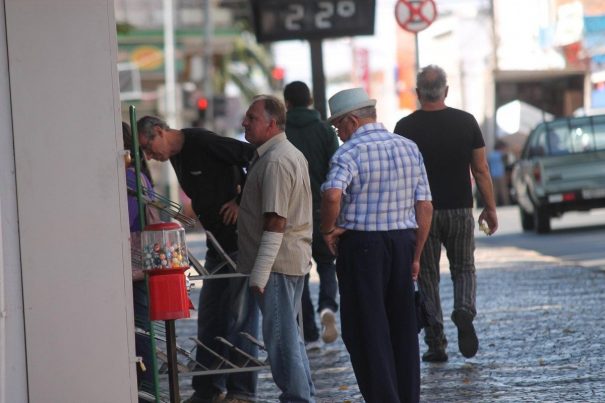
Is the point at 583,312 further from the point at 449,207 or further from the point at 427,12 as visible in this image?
the point at 427,12

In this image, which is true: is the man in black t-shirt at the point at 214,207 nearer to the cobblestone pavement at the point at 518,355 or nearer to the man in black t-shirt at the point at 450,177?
the cobblestone pavement at the point at 518,355

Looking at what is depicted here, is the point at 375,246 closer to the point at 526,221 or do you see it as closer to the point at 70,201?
the point at 70,201

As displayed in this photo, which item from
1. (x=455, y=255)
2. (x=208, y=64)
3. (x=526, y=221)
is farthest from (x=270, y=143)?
(x=208, y=64)

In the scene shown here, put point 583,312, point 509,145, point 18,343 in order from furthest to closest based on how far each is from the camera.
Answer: point 509,145
point 583,312
point 18,343

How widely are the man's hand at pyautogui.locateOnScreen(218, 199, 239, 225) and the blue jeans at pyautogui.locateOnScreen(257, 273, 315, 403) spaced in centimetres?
119

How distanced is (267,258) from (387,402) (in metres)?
0.99

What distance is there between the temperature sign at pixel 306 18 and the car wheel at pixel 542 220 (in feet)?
38.8

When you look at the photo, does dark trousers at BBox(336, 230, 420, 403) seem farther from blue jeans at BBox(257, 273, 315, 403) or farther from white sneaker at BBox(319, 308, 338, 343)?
white sneaker at BBox(319, 308, 338, 343)

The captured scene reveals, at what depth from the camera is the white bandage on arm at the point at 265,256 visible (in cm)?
773

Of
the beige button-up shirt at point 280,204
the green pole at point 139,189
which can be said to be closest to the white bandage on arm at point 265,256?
the beige button-up shirt at point 280,204

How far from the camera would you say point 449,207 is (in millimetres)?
10008

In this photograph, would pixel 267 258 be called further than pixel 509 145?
No

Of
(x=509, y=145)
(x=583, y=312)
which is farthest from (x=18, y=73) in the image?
(x=509, y=145)

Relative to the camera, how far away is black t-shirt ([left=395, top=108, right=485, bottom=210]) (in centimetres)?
999
